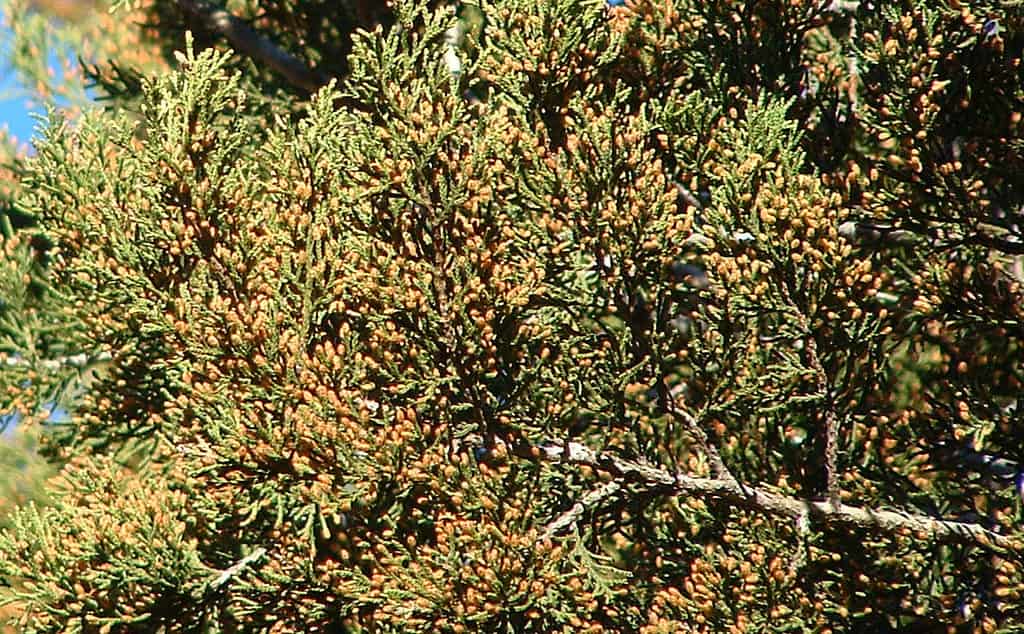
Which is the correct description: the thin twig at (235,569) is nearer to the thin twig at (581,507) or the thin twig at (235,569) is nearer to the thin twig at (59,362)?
the thin twig at (581,507)

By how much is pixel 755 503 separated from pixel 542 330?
4.75 ft

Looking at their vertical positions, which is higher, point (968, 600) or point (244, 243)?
point (244, 243)

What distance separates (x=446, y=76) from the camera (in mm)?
5359

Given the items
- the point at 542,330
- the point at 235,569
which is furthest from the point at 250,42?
the point at 235,569

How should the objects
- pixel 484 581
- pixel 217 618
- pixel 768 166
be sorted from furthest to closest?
1. pixel 217 618
2. pixel 768 166
3. pixel 484 581

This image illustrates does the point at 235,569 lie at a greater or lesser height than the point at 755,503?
greater

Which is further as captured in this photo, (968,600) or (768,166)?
(968,600)

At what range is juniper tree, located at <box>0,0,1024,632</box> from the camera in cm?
511

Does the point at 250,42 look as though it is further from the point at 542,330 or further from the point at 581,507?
the point at 581,507

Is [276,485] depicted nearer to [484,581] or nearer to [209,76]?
[484,581]

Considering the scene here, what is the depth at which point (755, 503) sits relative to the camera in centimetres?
548

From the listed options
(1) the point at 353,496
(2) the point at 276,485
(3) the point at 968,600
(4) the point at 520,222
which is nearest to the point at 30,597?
(2) the point at 276,485

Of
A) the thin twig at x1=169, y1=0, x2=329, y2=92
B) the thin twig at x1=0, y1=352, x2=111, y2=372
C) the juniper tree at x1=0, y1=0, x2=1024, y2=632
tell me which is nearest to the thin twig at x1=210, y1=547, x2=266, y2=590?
the juniper tree at x1=0, y1=0, x2=1024, y2=632

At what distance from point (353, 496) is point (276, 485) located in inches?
15.2
